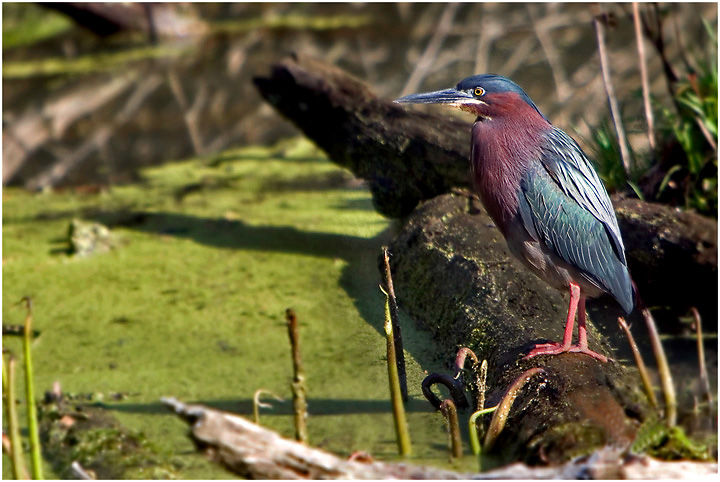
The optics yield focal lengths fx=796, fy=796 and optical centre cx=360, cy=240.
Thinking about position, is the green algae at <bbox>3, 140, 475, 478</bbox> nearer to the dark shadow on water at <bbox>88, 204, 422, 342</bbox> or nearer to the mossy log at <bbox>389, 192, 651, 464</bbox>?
the dark shadow on water at <bbox>88, 204, 422, 342</bbox>

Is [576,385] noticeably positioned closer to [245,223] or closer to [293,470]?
[293,470]

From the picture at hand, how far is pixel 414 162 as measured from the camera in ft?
11.5

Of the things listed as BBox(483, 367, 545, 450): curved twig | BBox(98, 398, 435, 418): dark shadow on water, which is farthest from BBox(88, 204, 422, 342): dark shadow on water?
BBox(483, 367, 545, 450): curved twig

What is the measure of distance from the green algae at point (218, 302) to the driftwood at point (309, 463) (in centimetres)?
39

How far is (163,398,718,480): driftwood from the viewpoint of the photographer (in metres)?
1.48

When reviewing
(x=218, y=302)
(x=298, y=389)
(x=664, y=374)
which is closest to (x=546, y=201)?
(x=664, y=374)

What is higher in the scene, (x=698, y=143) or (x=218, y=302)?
(x=698, y=143)

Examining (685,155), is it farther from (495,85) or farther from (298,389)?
(298,389)

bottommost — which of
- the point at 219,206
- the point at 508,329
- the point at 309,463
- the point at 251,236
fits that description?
the point at 309,463

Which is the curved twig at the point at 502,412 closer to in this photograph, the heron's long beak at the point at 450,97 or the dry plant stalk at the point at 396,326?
the dry plant stalk at the point at 396,326

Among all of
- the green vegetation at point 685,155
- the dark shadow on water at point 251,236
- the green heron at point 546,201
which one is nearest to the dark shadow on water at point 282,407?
the dark shadow on water at point 251,236

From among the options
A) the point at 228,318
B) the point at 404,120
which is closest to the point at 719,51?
the point at 404,120

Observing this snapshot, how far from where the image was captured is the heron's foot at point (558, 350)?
2229mm

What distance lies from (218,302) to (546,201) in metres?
1.72
